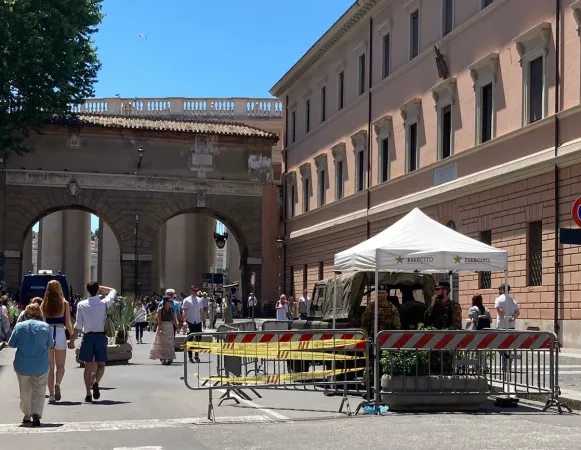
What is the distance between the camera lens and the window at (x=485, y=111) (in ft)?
96.6

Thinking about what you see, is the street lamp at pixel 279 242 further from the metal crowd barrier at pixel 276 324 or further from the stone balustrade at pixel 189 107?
the metal crowd barrier at pixel 276 324

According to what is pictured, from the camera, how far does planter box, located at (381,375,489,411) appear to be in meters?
13.0

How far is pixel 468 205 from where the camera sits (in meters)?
30.5

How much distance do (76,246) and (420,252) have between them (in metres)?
57.8

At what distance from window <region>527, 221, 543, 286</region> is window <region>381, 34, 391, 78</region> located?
499 inches

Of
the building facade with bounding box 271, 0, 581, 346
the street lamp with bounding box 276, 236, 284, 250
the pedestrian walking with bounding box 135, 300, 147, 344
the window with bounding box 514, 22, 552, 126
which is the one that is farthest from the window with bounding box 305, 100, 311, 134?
the window with bounding box 514, 22, 552, 126

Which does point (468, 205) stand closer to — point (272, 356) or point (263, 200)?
point (272, 356)

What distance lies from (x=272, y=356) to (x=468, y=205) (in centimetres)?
1791

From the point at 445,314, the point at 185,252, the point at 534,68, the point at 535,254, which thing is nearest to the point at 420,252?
the point at 445,314

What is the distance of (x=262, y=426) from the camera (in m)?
11.5

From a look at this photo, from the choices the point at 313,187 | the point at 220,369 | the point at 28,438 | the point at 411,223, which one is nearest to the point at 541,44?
the point at 411,223

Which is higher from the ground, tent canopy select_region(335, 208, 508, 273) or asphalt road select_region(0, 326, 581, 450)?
tent canopy select_region(335, 208, 508, 273)

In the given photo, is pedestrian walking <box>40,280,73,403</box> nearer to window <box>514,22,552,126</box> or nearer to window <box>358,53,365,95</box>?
window <box>514,22,552,126</box>

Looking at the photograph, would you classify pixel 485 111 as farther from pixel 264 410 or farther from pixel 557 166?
pixel 264 410
